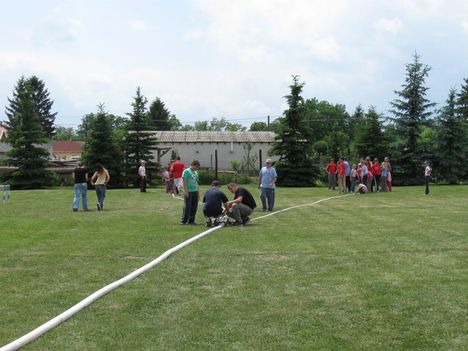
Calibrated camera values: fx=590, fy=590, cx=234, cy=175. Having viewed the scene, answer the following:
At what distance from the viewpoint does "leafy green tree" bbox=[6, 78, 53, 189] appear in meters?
38.0

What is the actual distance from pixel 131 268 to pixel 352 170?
2134 cm

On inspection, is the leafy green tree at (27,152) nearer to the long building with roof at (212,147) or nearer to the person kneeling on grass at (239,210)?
the long building with roof at (212,147)

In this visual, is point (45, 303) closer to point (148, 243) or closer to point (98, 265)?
point (98, 265)

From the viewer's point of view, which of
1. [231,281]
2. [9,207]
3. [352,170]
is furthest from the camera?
[352,170]

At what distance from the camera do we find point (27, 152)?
38656 mm

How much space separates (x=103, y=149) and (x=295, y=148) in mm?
12765

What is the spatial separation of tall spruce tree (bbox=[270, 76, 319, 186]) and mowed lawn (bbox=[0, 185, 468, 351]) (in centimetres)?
2552

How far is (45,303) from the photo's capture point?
641 centimetres

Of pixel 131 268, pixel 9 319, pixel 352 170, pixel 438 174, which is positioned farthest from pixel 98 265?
pixel 438 174

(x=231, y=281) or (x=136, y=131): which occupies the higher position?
(x=136, y=131)

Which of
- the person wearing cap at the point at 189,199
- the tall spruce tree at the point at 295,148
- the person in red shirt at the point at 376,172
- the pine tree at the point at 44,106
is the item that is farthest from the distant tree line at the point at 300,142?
the pine tree at the point at 44,106

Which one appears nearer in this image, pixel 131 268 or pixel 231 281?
pixel 231 281

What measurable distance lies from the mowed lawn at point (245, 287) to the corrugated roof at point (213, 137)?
45.1m

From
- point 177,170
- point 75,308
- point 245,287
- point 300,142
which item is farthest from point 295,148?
point 75,308
